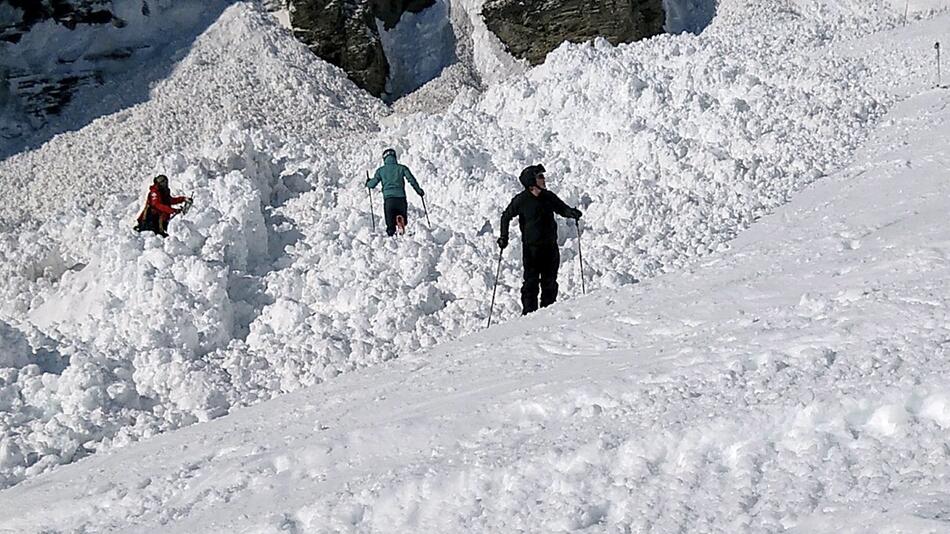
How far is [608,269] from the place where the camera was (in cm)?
978

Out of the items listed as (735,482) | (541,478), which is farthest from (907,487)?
(541,478)

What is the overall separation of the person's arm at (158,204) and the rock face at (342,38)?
1277cm

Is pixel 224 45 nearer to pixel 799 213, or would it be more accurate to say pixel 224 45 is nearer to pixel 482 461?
pixel 799 213

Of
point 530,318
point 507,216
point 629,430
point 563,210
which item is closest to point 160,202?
point 507,216

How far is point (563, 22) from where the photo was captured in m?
A: 24.7

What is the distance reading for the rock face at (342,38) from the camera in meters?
24.3

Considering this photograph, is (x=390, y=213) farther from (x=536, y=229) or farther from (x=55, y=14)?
(x=55, y=14)

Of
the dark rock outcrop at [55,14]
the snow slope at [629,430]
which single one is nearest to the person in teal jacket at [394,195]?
the snow slope at [629,430]

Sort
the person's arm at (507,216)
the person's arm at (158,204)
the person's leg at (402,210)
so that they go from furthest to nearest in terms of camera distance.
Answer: the person's arm at (158,204)
the person's leg at (402,210)
the person's arm at (507,216)

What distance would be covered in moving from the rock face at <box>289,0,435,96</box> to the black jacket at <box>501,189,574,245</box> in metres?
16.3

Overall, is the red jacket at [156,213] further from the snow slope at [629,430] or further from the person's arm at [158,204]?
the snow slope at [629,430]

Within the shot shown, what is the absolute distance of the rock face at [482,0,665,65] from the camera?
79.4 ft

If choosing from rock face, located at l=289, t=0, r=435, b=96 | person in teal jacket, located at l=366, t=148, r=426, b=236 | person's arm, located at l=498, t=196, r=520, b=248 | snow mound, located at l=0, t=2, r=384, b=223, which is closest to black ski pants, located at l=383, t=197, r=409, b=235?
person in teal jacket, located at l=366, t=148, r=426, b=236

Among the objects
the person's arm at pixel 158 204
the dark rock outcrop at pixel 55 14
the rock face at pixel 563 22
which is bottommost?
the person's arm at pixel 158 204
